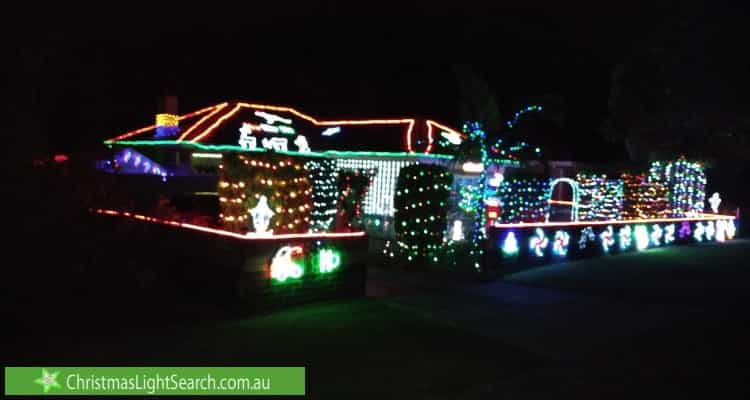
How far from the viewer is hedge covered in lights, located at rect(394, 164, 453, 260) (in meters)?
14.2

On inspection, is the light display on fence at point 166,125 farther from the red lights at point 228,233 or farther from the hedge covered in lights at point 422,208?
the red lights at point 228,233

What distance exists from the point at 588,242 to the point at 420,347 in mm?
9810

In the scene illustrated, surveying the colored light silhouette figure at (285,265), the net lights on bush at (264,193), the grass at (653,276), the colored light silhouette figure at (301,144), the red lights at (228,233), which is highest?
the colored light silhouette figure at (301,144)

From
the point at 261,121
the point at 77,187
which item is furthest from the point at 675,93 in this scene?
the point at 77,187

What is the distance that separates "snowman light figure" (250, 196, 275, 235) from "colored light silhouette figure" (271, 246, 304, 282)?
0.51 metres

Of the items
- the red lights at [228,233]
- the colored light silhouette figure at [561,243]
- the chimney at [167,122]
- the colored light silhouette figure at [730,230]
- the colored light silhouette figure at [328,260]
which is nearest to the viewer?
the red lights at [228,233]

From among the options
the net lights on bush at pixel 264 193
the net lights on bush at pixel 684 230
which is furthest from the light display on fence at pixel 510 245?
the net lights on bush at pixel 684 230

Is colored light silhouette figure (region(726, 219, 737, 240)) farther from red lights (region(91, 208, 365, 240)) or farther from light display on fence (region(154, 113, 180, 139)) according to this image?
light display on fence (region(154, 113, 180, 139))

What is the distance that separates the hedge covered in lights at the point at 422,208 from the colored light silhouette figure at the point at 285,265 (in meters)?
4.72

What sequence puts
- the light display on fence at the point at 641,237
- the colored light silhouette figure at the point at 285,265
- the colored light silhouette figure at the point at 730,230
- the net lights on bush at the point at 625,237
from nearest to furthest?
1. the colored light silhouette figure at the point at 285,265
2. the net lights on bush at the point at 625,237
3. the light display on fence at the point at 641,237
4. the colored light silhouette figure at the point at 730,230

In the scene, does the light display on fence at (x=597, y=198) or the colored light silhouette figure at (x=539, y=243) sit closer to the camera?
the colored light silhouette figure at (x=539, y=243)

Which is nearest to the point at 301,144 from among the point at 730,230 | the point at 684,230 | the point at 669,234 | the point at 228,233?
the point at 669,234

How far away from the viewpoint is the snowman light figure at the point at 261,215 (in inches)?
397

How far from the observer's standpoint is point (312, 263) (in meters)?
10.1
